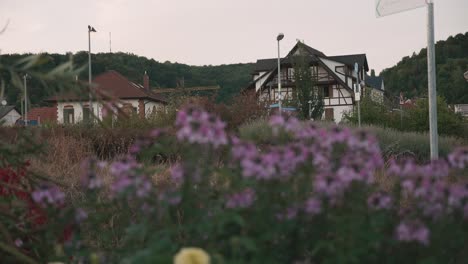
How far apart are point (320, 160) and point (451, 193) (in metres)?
0.38

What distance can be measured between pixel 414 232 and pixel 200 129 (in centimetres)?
63

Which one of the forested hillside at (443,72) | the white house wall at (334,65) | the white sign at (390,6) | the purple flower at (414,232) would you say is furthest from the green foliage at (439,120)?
the white house wall at (334,65)

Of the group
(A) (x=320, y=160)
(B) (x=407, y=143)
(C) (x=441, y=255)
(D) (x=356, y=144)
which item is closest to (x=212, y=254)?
(A) (x=320, y=160)

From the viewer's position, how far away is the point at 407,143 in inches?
444

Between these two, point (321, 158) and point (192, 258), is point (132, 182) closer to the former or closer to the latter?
point (192, 258)

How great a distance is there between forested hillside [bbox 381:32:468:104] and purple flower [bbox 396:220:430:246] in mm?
29146

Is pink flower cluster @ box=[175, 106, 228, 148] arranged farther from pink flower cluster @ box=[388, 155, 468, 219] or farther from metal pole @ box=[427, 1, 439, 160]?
metal pole @ box=[427, 1, 439, 160]

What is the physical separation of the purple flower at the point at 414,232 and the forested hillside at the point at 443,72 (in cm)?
2915

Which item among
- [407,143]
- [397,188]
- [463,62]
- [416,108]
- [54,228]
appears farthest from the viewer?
[463,62]

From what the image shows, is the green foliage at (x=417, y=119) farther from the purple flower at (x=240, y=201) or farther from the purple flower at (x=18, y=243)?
the purple flower at (x=240, y=201)

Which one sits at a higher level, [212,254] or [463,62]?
[463,62]

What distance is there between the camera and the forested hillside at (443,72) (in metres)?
42.9

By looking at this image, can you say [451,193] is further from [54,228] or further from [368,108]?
[368,108]

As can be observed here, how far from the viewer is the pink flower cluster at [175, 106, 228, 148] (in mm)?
1276
